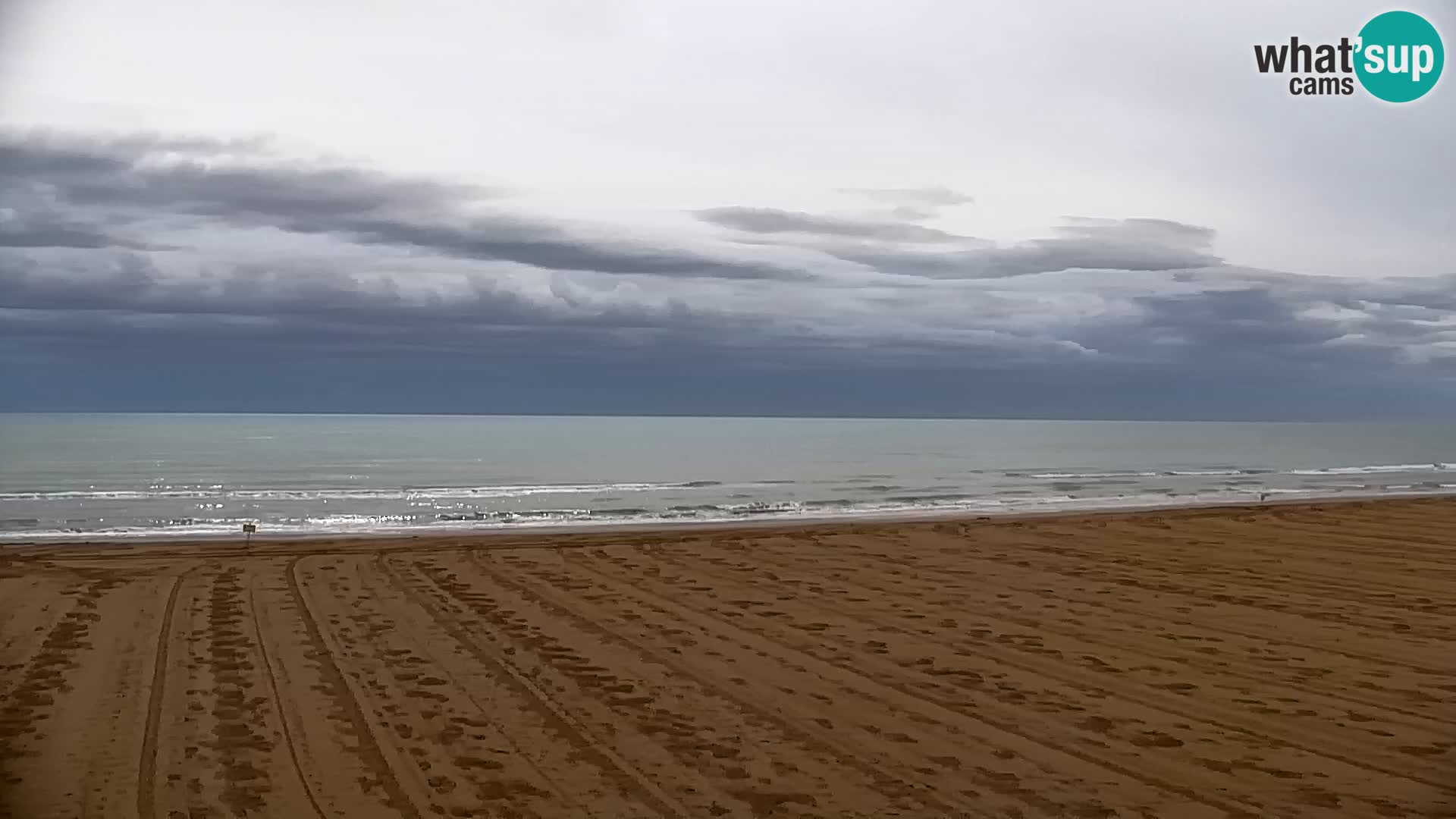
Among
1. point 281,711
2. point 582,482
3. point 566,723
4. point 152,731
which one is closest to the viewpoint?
point 152,731

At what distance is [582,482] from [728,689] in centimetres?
2598

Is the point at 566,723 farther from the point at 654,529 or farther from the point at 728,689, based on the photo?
the point at 654,529

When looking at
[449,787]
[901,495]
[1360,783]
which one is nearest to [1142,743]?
[1360,783]

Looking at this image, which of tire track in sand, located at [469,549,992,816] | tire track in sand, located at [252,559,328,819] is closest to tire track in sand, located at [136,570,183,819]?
tire track in sand, located at [252,559,328,819]

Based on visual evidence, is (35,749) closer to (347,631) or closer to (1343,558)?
(347,631)

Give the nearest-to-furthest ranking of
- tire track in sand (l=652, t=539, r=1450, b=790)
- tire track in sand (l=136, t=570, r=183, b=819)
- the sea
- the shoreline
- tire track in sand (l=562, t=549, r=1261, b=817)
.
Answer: tire track in sand (l=136, t=570, r=183, b=819)
tire track in sand (l=562, t=549, r=1261, b=817)
tire track in sand (l=652, t=539, r=1450, b=790)
the shoreline
the sea

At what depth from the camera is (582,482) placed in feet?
105

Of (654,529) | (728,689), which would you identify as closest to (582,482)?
(654,529)

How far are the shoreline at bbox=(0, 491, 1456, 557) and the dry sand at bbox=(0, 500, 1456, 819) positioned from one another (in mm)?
2826

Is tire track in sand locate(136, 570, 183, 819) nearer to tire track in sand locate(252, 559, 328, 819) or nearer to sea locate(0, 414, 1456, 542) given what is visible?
tire track in sand locate(252, 559, 328, 819)

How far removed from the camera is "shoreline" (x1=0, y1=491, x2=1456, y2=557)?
15.0 meters

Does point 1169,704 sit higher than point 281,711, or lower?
lower

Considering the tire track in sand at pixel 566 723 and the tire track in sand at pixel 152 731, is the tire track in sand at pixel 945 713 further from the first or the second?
the tire track in sand at pixel 152 731

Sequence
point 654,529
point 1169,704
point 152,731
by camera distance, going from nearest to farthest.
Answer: point 152,731 < point 1169,704 < point 654,529
